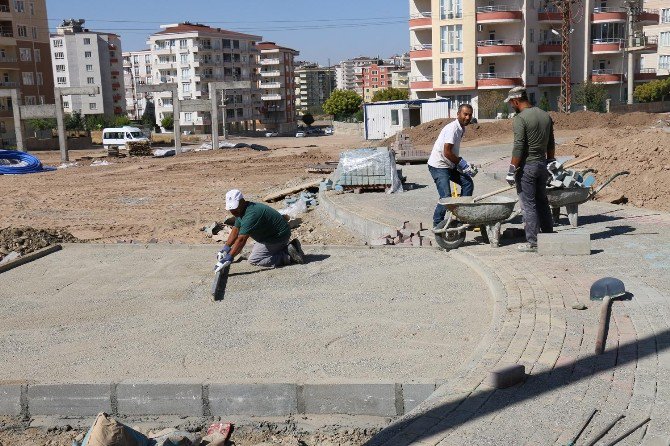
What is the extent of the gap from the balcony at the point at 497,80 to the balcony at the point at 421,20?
19.7ft

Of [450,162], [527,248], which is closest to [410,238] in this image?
[450,162]

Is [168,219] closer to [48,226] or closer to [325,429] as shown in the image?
[48,226]

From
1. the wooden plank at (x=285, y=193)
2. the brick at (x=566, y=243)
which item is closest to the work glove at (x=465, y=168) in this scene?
the brick at (x=566, y=243)

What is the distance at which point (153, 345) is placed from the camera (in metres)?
6.50

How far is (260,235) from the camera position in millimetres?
8930

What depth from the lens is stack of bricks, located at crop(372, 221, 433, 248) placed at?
397 inches

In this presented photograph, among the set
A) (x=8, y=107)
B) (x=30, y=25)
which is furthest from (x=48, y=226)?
(x=30, y=25)

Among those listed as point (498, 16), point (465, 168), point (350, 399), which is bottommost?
point (350, 399)

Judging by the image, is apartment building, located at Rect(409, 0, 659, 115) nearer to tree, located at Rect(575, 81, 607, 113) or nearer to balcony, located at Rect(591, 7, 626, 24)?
balcony, located at Rect(591, 7, 626, 24)

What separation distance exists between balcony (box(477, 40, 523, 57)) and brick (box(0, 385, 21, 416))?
56384mm

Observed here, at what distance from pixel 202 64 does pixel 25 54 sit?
3351 centimetres

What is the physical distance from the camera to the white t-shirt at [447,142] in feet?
31.9

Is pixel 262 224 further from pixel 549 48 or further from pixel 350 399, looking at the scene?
pixel 549 48

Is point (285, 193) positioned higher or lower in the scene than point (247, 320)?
lower
